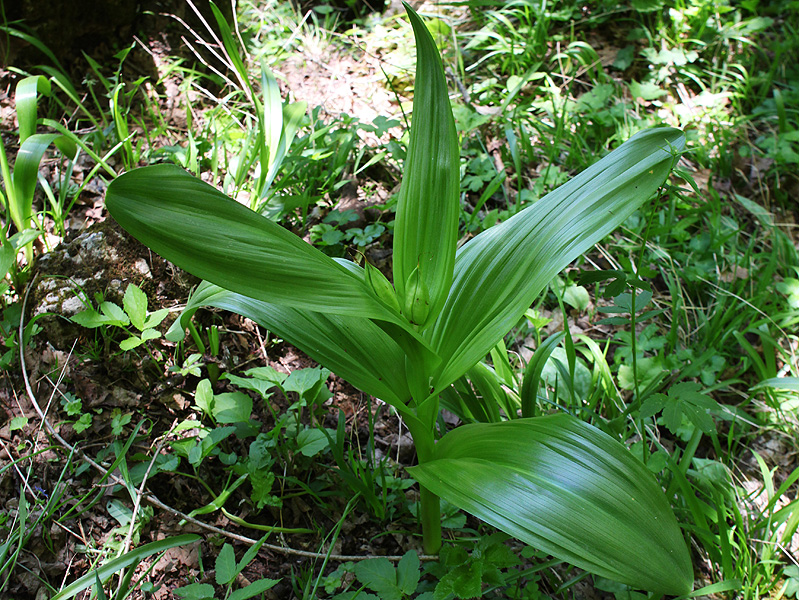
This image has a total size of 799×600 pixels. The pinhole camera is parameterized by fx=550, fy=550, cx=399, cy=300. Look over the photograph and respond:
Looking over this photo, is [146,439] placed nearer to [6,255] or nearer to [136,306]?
[136,306]

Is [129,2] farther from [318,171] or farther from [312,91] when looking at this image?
[318,171]

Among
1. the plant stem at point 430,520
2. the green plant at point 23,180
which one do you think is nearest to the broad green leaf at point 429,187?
the plant stem at point 430,520

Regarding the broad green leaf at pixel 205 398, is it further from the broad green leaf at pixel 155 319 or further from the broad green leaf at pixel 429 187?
the broad green leaf at pixel 429 187

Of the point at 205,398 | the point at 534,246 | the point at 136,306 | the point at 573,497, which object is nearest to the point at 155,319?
the point at 136,306

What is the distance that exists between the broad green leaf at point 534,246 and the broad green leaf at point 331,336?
10 cm

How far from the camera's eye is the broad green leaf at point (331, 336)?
1.12 metres

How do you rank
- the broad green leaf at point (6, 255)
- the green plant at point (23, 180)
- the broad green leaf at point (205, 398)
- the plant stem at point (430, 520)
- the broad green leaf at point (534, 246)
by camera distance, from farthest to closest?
the green plant at point (23, 180) < the broad green leaf at point (6, 255) < the broad green leaf at point (205, 398) < the plant stem at point (430, 520) < the broad green leaf at point (534, 246)

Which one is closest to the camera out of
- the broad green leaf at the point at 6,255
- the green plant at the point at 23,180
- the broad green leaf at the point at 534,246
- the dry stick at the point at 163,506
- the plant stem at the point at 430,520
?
the broad green leaf at the point at 534,246

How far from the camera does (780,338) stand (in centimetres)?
196

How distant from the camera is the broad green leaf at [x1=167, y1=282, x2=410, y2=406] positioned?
112 cm

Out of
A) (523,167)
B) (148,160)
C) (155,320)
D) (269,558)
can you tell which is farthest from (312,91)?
(269,558)

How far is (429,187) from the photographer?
1.15 m

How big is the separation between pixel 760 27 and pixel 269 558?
3.59 metres

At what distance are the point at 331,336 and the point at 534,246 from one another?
460 mm
